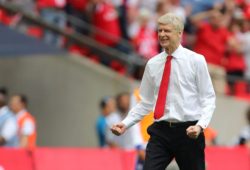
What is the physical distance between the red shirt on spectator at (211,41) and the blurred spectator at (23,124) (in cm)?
513

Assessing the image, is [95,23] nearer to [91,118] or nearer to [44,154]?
[91,118]

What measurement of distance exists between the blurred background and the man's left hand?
7.54 metres

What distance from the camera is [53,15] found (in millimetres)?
18000

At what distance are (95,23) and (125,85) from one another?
139 centimetres

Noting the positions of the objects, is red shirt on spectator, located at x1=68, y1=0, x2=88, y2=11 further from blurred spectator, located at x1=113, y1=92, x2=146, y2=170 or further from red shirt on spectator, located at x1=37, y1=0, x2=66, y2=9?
blurred spectator, located at x1=113, y1=92, x2=146, y2=170

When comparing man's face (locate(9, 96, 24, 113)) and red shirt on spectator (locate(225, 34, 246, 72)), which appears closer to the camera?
man's face (locate(9, 96, 24, 113))

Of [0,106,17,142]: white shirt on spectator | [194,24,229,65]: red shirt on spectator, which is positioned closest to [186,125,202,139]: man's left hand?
[0,106,17,142]: white shirt on spectator

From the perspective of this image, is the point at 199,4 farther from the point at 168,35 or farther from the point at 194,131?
the point at 194,131

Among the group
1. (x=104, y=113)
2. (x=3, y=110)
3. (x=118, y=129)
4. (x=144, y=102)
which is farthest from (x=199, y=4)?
(x=118, y=129)

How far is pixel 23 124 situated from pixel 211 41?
219 inches

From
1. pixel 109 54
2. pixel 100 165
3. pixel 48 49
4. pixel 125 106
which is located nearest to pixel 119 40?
pixel 109 54

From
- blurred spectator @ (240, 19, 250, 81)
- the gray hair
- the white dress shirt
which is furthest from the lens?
blurred spectator @ (240, 19, 250, 81)

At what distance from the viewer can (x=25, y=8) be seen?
1795 cm

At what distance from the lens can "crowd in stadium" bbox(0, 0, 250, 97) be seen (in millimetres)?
18294
